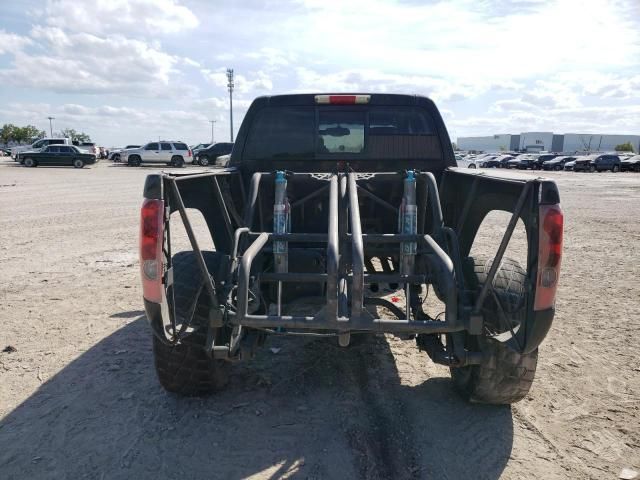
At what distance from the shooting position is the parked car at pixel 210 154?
37250 millimetres

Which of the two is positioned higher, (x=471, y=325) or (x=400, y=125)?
(x=400, y=125)

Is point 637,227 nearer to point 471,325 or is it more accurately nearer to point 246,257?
point 471,325

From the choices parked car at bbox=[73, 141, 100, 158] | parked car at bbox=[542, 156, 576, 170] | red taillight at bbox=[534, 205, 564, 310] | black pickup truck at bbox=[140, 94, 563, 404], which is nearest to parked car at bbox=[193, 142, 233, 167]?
parked car at bbox=[73, 141, 100, 158]

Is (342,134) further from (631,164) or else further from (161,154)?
(631,164)

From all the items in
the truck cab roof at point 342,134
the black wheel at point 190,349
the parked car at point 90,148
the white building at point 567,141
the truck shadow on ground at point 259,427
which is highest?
the white building at point 567,141

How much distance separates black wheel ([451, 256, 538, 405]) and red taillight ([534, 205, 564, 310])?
27 centimetres

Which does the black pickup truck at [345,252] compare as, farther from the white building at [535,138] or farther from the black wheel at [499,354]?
the white building at [535,138]

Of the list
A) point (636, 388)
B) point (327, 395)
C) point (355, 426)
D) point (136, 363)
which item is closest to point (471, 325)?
point (355, 426)

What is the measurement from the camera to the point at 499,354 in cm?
316

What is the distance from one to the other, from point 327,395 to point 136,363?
67.7 inches

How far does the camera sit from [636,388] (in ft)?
12.4

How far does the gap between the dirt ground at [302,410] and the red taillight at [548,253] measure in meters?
1.06

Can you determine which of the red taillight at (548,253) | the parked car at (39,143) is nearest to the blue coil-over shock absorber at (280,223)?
the red taillight at (548,253)

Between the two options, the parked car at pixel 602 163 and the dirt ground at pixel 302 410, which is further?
the parked car at pixel 602 163
